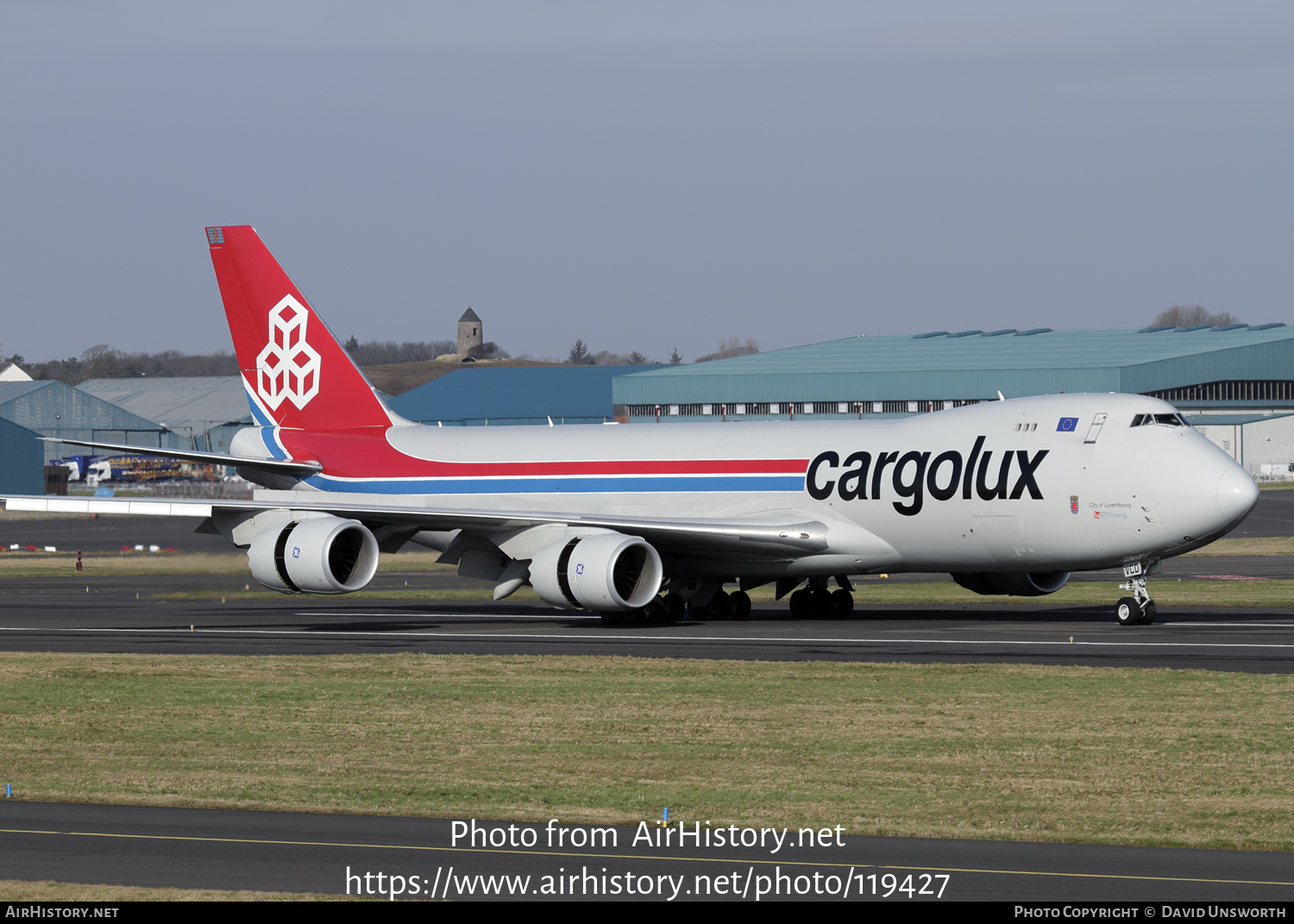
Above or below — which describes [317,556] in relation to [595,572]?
above

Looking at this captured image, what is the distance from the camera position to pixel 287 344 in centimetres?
4325

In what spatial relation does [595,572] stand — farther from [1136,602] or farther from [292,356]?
[292,356]

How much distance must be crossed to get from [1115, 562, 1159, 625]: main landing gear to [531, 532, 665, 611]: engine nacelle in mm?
9472

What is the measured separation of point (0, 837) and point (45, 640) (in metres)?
20.2

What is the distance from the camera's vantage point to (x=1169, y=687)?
74.0 feet

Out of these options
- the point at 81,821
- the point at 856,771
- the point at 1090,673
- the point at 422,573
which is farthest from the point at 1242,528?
the point at 81,821

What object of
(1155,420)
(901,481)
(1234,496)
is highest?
(1155,420)

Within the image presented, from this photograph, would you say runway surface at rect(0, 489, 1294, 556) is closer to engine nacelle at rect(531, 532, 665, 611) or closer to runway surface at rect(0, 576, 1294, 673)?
runway surface at rect(0, 576, 1294, 673)

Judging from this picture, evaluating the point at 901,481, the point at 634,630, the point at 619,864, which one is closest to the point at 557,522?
the point at 634,630

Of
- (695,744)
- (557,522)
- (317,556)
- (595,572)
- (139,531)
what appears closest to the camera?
(695,744)

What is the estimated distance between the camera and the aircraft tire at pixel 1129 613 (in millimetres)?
32406

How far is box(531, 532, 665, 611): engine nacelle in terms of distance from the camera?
34656 millimetres

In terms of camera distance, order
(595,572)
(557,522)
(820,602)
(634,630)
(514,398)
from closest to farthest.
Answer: (595,572)
(634,630)
(557,522)
(820,602)
(514,398)

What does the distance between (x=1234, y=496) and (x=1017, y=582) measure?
264 inches
